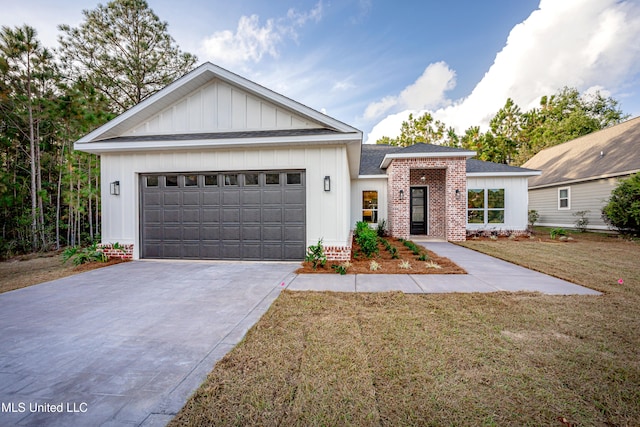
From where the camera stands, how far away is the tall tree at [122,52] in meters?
12.0

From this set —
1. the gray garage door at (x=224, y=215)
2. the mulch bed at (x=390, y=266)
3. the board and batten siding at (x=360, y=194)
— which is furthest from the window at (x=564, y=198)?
the gray garage door at (x=224, y=215)

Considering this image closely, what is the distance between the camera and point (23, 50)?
320 inches

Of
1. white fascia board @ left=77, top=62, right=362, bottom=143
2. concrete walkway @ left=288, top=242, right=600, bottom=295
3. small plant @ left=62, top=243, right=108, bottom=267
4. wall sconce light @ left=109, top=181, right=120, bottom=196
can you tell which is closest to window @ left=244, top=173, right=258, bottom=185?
white fascia board @ left=77, top=62, right=362, bottom=143

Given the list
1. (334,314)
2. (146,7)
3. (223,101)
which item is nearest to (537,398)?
(334,314)

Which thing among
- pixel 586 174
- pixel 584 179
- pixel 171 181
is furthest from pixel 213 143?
pixel 586 174

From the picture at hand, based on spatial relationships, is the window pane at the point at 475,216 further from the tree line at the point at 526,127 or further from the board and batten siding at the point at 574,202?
the tree line at the point at 526,127

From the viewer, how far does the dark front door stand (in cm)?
1195

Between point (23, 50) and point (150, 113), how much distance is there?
5.60 metres

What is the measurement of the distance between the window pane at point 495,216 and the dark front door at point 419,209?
9.36 feet

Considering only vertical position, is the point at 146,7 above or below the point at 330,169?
above

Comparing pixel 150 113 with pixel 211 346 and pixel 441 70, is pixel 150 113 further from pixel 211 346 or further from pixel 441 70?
pixel 441 70

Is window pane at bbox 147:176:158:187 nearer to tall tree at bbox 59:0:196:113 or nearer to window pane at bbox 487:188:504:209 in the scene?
tall tree at bbox 59:0:196:113

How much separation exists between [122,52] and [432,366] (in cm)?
1835

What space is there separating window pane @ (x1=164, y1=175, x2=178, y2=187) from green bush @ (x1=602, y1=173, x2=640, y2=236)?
1608 cm
